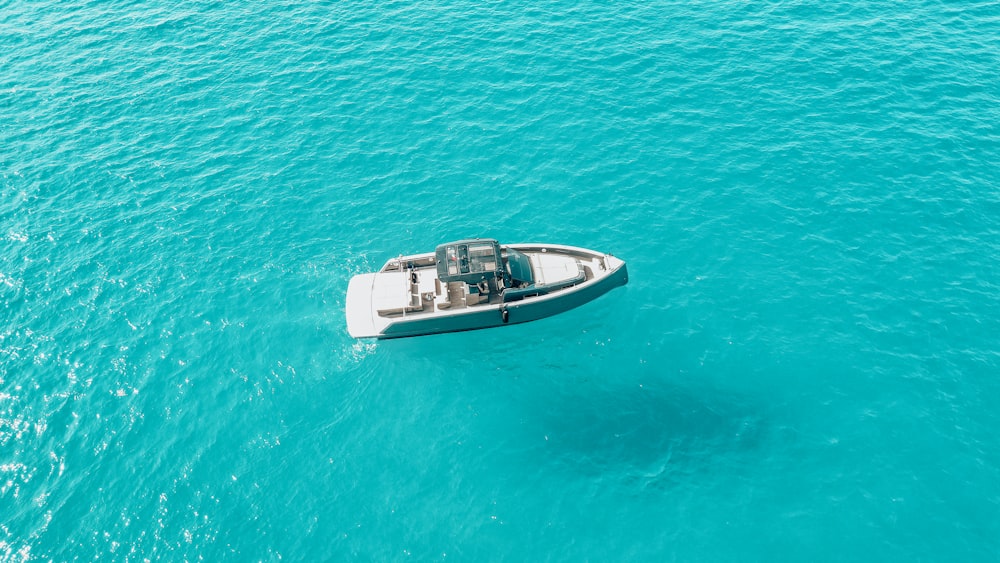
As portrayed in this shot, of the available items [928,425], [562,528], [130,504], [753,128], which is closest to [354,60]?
[753,128]

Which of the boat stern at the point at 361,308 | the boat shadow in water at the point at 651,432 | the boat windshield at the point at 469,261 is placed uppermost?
the boat windshield at the point at 469,261

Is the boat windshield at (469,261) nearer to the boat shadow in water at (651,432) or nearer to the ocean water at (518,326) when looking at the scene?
the ocean water at (518,326)

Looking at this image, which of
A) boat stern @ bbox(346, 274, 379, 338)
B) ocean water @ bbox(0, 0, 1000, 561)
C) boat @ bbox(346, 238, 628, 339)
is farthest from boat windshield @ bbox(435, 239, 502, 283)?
boat stern @ bbox(346, 274, 379, 338)

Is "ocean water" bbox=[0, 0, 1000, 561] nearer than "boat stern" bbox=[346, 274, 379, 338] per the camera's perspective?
Yes

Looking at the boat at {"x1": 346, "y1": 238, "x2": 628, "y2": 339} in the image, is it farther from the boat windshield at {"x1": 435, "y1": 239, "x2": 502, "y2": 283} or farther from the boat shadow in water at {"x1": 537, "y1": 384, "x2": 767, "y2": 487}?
the boat shadow in water at {"x1": 537, "y1": 384, "x2": 767, "y2": 487}

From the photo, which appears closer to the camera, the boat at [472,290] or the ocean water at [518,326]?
the ocean water at [518,326]

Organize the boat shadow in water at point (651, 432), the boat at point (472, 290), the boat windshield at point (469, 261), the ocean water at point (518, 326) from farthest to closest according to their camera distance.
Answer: the boat at point (472, 290), the boat windshield at point (469, 261), the boat shadow in water at point (651, 432), the ocean water at point (518, 326)

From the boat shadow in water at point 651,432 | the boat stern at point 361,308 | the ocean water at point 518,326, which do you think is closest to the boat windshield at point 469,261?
the ocean water at point 518,326

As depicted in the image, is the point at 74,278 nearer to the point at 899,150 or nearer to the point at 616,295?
the point at 616,295
